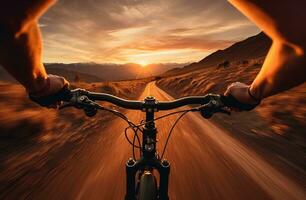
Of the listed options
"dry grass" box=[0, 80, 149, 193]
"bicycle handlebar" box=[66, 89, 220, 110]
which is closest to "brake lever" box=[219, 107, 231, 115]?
"bicycle handlebar" box=[66, 89, 220, 110]

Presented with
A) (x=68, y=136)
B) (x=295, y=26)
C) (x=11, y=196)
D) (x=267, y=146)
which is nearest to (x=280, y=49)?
(x=295, y=26)

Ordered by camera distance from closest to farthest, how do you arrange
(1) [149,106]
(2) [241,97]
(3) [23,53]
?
1. (3) [23,53]
2. (2) [241,97]
3. (1) [149,106]

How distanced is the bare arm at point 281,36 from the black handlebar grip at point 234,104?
15.7 inches

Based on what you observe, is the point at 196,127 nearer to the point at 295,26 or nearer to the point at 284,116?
the point at 284,116

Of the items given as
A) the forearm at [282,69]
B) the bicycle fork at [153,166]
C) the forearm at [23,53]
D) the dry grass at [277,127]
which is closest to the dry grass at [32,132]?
the bicycle fork at [153,166]

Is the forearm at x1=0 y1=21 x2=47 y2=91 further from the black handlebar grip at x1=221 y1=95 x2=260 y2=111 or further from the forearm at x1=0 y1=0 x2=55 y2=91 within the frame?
the black handlebar grip at x1=221 y1=95 x2=260 y2=111

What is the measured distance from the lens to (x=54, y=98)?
5.96 feet

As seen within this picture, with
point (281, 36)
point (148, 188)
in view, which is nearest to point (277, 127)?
point (148, 188)

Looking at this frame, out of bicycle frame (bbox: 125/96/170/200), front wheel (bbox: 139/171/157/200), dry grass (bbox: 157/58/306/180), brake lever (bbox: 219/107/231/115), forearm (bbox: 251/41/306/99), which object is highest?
forearm (bbox: 251/41/306/99)

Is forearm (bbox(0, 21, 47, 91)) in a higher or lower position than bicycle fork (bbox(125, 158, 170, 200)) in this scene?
higher

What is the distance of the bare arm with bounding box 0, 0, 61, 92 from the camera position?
0.97 meters

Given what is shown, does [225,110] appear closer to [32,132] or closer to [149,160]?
[149,160]

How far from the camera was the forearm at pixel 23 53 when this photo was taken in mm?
1119

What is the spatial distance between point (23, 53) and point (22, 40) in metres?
0.07
